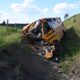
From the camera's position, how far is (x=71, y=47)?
19.8 metres

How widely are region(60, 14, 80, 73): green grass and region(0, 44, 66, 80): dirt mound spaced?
24.3 inches

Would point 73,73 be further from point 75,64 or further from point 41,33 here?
point 41,33

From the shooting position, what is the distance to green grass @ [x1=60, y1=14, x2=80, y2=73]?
608 inches

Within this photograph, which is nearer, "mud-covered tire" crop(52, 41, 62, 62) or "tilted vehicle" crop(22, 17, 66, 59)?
"mud-covered tire" crop(52, 41, 62, 62)

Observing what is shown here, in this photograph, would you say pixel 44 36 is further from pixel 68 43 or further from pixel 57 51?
pixel 68 43

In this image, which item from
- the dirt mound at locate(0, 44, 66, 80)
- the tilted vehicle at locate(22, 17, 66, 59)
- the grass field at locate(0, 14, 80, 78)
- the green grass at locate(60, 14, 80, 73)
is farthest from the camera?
the tilted vehicle at locate(22, 17, 66, 59)

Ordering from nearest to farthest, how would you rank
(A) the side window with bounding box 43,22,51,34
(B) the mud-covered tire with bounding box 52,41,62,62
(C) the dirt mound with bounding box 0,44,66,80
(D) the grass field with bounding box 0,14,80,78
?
(C) the dirt mound with bounding box 0,44,66,80 < (D) the grass field with bounding box 0,14,80,78 < (B) the mud-covered tire with bounding box 52,41,62,62 < (A) the side window with bounding box 43,22,51,34

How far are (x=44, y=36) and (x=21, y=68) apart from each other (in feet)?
22.4

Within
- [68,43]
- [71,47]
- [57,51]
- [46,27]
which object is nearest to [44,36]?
[46,27]

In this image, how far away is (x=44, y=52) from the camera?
17.4m

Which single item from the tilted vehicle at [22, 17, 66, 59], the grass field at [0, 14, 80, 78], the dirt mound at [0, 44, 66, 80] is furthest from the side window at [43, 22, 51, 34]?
the dirt mound at [0, 44, 66, 80]

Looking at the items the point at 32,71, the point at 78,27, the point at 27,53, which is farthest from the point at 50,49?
the point at 78,27

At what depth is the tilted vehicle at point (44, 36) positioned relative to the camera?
1783 centimetres

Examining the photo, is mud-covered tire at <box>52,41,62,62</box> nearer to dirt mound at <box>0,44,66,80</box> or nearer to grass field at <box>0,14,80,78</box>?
grass field at <box>0,14,80,78</box>
